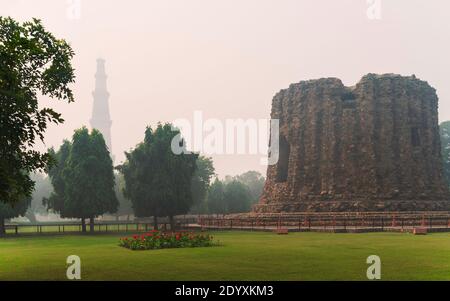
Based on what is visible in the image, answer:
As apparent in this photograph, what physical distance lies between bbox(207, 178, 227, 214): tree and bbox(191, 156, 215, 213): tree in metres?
0.73

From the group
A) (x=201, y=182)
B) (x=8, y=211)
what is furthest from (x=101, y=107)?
(x=8, y=211)

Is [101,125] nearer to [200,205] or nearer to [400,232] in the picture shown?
[200,205]

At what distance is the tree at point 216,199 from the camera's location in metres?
66.1

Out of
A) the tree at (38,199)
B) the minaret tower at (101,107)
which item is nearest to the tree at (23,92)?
the tree at (38,199)

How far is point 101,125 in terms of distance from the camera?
18225 centimetres

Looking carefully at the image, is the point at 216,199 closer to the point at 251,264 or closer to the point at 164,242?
the point at 164,242

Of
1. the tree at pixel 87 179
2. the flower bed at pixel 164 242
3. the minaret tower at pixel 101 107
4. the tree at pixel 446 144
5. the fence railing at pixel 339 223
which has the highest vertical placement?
the minaret tower at pixel 101 107

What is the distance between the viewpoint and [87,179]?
41375 mm

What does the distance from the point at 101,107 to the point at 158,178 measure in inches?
5832

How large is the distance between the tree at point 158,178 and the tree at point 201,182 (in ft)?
69.2

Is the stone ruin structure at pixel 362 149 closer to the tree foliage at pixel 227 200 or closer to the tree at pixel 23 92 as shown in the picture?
the tree foliage at pixel 227 200

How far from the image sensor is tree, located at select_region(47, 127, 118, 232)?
41219 millimetres
